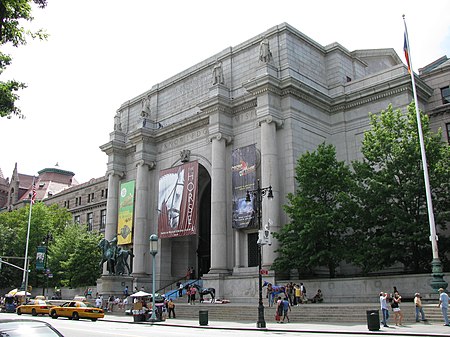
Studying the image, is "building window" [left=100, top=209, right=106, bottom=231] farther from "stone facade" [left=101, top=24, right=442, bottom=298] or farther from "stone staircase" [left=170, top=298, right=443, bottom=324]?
"stone staircase" [left=170, top=298, right=443, bottom=324]

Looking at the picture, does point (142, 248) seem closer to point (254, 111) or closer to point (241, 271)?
point (241, 271)

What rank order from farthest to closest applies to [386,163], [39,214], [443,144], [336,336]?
[39,214], [443,144], [386,163], [336,336]

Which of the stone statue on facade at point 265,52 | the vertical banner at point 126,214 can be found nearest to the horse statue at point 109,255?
the vertical banner at point 126,214

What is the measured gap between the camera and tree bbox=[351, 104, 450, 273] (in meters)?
30.2

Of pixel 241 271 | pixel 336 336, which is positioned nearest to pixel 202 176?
pixel 241 271

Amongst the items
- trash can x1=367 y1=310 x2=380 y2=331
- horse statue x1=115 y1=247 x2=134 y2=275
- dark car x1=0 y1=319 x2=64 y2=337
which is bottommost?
trash can x1=367 y1=310 x2=380 y2=331

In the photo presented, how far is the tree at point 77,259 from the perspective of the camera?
5769cm

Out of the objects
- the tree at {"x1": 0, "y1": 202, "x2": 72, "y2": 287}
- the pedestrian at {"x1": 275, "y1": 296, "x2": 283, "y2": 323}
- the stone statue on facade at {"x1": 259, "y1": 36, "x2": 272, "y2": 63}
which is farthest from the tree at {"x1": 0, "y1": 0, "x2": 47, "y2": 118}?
the tree at {"x1": 0, "y1": 202, "x2": 72, "y2": 287}

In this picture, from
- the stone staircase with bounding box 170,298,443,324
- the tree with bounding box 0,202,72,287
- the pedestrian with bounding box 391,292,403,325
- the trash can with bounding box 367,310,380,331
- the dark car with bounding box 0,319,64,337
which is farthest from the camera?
the tree with bounding box 0,202,72,287

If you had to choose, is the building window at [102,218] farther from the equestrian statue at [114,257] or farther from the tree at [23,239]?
the equestrian statue at [114,257]

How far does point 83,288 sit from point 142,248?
11368 mm

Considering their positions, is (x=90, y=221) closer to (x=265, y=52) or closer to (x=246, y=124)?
(x=246, y=124)

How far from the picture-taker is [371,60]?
52.3 m

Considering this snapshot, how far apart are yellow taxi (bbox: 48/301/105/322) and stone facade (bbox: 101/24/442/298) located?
994cm
